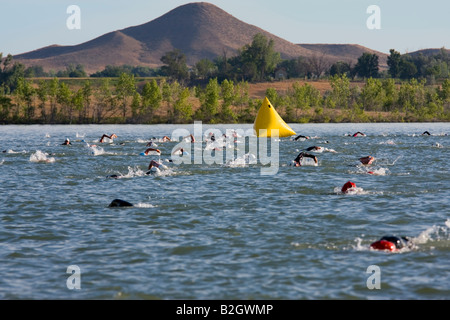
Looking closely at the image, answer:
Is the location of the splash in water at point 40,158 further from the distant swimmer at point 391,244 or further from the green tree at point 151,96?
the green tree at point 151,96

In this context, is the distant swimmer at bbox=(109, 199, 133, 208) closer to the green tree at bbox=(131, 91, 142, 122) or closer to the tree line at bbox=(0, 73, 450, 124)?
the tree line at bbox=(0, 73, 450, 124)

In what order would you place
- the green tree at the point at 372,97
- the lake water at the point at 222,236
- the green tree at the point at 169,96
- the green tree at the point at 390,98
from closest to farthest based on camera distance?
1. the lake water at the point at 222,236
2. the green tree at the point at 169,96
3. the green tree at the point at 372,97
4. the green tree at the point at 390,98

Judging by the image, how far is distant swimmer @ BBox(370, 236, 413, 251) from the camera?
14.1m

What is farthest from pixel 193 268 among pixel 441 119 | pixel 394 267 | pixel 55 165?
pixel 441 119

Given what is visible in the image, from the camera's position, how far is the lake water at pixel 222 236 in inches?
461

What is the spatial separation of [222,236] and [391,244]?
14.1 ft

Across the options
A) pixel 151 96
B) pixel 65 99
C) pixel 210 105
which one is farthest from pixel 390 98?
pixel 65 99

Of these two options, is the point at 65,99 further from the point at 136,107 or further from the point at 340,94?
the point at 340,94

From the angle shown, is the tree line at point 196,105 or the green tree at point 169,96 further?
the green tree at point 169,96


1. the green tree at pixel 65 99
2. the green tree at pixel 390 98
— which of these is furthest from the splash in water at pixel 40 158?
the green tree at pixel 390 98

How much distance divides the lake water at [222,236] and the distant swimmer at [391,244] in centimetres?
22

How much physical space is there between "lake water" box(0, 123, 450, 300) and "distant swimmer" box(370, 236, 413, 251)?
22cm

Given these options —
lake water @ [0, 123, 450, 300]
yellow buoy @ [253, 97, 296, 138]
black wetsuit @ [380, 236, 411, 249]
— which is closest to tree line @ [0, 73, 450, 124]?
yellow buoy @ [253, 97, 296, 138]

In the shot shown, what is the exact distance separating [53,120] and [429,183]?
115 m
